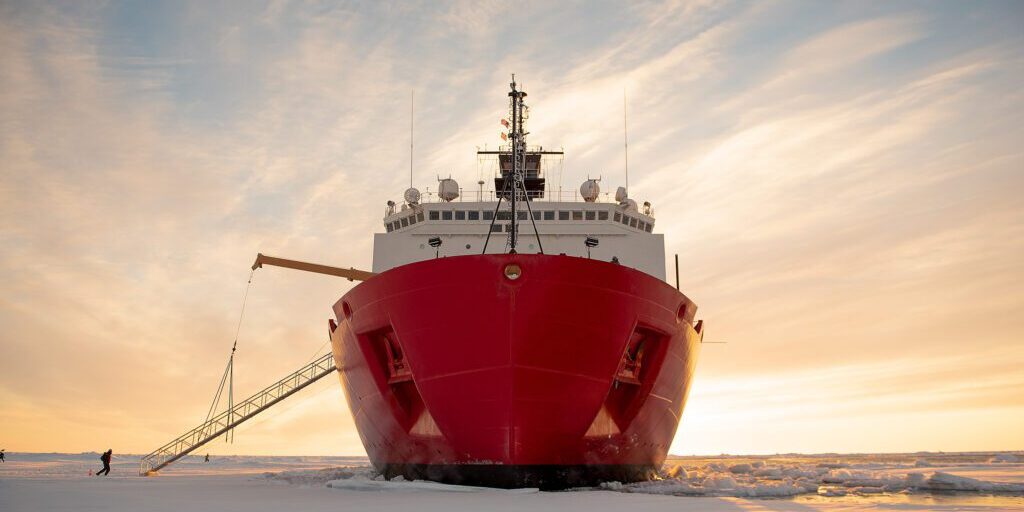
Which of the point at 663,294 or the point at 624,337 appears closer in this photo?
the point at 624,337

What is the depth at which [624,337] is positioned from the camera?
36.7ft

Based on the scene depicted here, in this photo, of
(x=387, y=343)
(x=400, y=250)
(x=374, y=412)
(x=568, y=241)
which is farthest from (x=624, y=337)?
(x=400, y=250)

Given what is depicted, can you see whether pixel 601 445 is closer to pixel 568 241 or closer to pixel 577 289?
pixel 577 289

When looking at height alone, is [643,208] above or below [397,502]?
above

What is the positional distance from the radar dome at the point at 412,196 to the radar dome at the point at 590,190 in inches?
192

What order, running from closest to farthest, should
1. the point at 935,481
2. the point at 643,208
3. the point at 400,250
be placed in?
1. the point at 935,481
2. the point at 400,250
3. the point at 643,208

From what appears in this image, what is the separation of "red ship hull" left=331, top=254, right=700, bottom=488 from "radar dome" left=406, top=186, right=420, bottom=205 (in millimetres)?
7318

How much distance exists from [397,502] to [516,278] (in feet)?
11.6

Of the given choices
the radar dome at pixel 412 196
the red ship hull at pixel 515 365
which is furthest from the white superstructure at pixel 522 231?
the red ship hull at pixel 515 365

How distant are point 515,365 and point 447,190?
1090cm

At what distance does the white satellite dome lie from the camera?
801 inches

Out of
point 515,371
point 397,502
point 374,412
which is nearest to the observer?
point 397,502

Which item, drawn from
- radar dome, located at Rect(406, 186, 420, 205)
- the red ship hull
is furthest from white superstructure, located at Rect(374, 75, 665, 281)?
the red ship hull

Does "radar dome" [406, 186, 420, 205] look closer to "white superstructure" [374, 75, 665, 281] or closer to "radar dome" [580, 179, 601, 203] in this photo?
"white superstructure" [374, 75, 665, 281]
